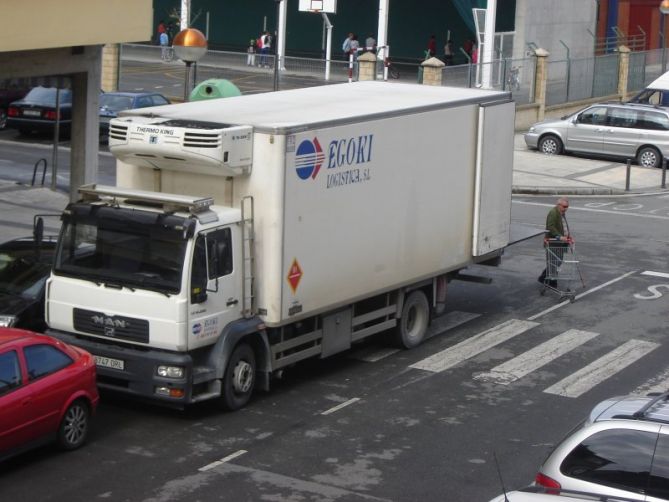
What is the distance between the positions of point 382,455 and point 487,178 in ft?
20.6

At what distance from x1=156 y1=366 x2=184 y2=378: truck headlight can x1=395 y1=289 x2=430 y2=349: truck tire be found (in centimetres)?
444

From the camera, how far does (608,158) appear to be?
37250 millimetres

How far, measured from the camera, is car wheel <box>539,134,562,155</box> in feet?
124

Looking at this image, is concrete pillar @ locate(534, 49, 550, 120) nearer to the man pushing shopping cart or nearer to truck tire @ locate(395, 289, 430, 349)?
the man pushing shopping cart

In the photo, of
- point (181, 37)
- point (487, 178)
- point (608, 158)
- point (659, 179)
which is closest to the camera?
point (487, 178)

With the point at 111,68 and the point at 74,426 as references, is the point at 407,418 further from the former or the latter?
the point at 111,68

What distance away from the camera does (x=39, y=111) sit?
35.7 metres

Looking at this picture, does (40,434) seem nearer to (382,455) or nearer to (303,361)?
(382,455)

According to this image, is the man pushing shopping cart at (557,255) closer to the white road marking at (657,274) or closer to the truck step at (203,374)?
the white road marking at (657,274)

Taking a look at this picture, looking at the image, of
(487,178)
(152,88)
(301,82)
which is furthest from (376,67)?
(487,178)

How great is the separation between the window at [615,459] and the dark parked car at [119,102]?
27.4 m

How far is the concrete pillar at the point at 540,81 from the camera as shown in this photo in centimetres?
4297

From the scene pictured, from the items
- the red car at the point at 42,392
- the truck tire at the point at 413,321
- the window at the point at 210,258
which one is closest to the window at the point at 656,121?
the truck tire at the point at 413,321

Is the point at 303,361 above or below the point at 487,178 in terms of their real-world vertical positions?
below
